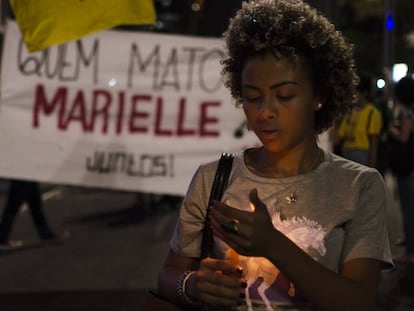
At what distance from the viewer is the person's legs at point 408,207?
694cm

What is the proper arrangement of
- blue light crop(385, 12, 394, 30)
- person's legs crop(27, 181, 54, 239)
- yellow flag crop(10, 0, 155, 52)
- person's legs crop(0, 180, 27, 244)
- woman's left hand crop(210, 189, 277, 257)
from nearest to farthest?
woman's left hand crop(210, 189, 277, 257) < yellow flag crop(10, 0, 155, 52) < person's legs crop(0, 180, 27, 244) < person's legs crop(27, 181, 54, 239) < blue light crop(385, 12, 394, 30)

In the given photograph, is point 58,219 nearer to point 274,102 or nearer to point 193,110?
point 193,110

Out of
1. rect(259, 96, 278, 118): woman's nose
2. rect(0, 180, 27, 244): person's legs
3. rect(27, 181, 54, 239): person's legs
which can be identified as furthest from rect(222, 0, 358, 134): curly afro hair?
rect(27, 181, 54, 239): person's legs

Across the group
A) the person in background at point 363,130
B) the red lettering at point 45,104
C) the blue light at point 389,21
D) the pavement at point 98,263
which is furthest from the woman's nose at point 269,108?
the blue light at point 389,21

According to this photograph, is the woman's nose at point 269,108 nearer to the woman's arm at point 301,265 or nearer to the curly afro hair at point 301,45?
the curly afro hair at point 301,45

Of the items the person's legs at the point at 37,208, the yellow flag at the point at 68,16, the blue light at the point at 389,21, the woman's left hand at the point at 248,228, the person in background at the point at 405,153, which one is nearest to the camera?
the woman's left hand at the point at 248,228

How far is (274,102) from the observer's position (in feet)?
5.95

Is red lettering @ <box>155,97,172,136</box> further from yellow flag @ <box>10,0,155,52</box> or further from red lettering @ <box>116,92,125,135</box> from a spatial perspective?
yellow flag @ <box>10,0,155,52</box>

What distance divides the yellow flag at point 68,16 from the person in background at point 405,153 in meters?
3.65

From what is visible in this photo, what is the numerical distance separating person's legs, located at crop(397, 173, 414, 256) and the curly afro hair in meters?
5.17

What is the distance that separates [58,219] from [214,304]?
784cm

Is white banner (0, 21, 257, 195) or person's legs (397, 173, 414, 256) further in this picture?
person's legs (397, 173, 414, 256)

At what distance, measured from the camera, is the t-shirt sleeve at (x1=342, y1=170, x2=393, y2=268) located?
5.94 feet

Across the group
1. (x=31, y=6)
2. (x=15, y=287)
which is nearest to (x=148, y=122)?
(x=15, y=287)
